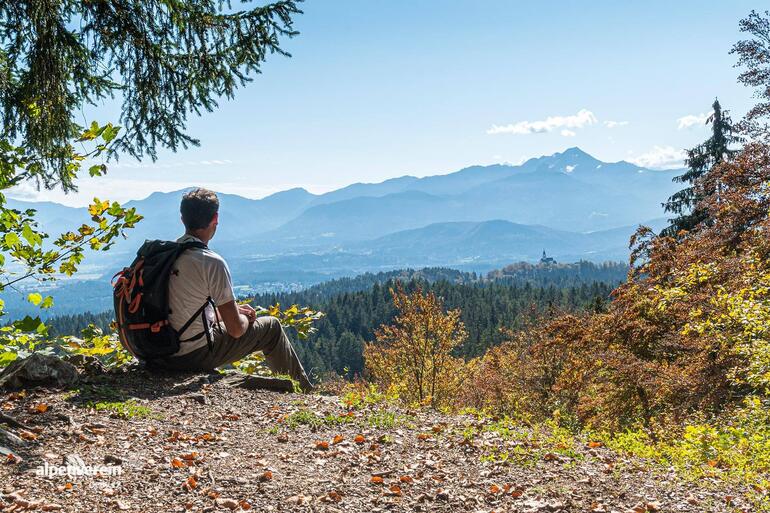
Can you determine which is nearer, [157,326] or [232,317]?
[232,317]

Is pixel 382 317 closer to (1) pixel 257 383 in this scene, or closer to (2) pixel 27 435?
(1) pixel 257 383

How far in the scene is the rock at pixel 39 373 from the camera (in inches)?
233

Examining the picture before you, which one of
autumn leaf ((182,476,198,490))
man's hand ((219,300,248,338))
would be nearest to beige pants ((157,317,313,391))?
man's hand ((219,300,248,338))

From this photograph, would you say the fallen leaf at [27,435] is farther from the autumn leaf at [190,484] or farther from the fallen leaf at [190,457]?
the autumn leaf at [190,484]

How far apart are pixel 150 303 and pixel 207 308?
1.98 ft

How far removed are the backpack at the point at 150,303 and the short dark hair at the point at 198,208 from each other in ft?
0.81

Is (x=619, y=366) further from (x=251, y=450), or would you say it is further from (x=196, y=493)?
(x=196, y=493)

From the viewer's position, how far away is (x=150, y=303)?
5996 millimetres

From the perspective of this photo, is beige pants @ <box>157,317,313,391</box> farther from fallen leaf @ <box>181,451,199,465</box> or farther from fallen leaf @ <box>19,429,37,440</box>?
fallen leaf @ <box>19,429,37,440</box>

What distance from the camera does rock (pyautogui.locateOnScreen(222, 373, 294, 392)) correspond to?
6.91 m

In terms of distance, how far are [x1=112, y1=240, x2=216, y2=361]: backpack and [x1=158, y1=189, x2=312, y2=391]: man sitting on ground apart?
7 centimetres

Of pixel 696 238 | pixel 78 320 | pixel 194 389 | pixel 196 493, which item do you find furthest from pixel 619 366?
pixel 78 320

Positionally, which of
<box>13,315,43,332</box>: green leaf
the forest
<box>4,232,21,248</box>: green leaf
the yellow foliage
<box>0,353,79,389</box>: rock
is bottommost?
the forest

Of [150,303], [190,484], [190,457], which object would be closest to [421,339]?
[150,303]
